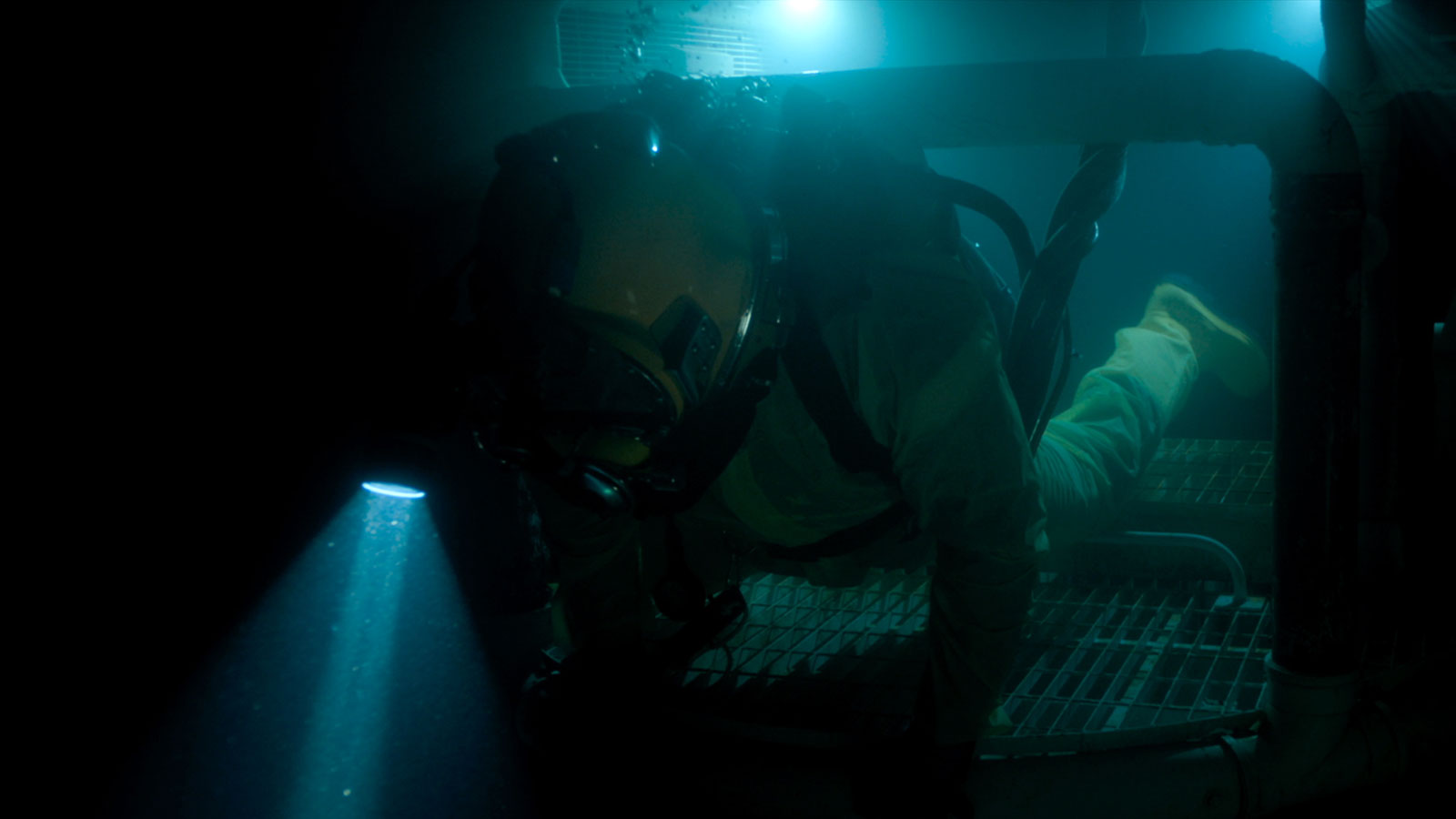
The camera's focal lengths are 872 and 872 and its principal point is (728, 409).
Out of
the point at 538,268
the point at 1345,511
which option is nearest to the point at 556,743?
the point at 538,268

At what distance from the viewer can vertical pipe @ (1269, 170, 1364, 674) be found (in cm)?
111

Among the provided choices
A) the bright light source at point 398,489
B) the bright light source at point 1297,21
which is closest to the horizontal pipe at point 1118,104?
the bright light source at point 398,489

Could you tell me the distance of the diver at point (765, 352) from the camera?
101 centimetres

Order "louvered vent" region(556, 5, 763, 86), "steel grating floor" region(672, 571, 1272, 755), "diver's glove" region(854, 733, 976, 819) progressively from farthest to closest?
"louvered vent" region(556, 5, 763, 86) → "steel grating floor" region(672, 571, 1272, 755) → "diver's glove" region(854, 733, 976, 819)

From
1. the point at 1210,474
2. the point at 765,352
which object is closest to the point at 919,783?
the point at 765,352

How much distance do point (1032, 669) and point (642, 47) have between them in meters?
1.51

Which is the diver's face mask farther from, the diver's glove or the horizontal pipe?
the diver's glove

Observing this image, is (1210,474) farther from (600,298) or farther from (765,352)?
(600,298)

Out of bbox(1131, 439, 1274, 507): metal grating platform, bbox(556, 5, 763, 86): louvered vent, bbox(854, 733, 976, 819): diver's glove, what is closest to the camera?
bbox(854, 733, 976, 819): diver's glove

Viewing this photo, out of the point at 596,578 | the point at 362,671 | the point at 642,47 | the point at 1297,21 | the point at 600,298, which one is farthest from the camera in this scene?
the point at 1297,21

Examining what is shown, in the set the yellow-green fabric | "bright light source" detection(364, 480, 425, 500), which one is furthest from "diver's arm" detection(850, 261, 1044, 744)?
"bright light source" detection(364, 480, 425, 500)

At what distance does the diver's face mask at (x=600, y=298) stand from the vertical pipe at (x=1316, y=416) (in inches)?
28.1

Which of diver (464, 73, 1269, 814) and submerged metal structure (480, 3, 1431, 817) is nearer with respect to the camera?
diver (464, 73, 1269, 814)

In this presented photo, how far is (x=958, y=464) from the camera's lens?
3.63 feet
